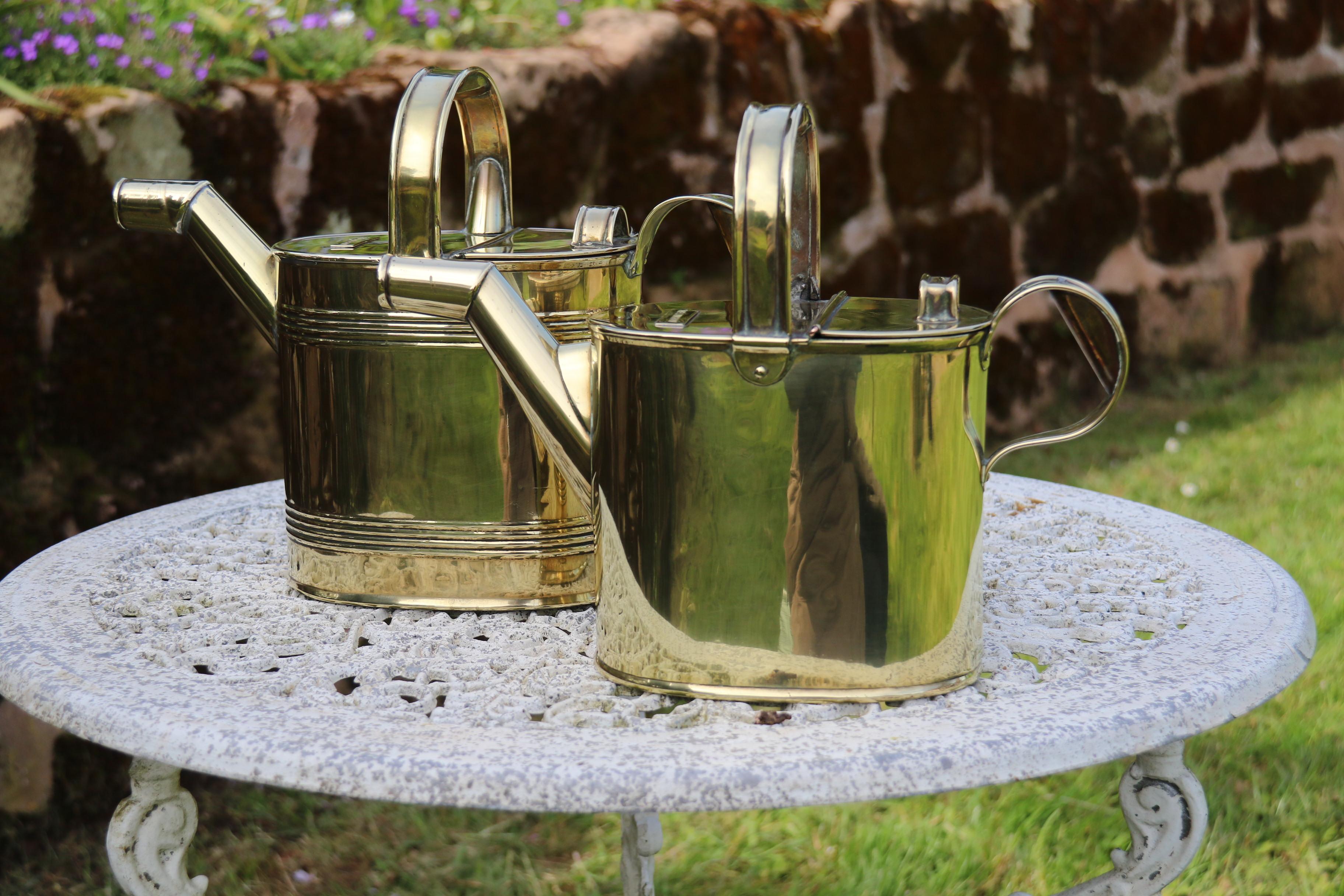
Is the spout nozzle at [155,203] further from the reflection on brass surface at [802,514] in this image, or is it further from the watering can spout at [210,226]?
the reflection on brass surface at [802,514]

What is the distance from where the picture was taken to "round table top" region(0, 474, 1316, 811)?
688mm

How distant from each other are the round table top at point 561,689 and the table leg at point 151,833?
9 cm

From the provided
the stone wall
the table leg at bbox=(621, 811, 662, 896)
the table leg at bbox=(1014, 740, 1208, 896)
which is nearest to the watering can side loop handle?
the table leg at bbox=(1014, 740, 1208, 896)

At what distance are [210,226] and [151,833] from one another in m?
0.47

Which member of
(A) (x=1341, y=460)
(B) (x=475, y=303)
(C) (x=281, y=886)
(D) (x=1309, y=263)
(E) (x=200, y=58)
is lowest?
(C) (x=281, y=886)

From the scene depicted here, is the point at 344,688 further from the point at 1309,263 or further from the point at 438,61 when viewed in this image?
the point at 1309,263

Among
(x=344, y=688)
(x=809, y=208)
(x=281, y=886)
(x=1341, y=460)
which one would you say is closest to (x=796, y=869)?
(x=281, y=886)

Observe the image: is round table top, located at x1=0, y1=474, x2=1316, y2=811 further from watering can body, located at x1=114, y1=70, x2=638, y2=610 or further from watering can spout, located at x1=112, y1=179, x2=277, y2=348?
watering can spout, located at x1=112, y1=179, x2=277, y2=348

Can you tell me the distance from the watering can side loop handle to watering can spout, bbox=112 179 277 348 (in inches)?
22.9

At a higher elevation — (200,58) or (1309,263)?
(200,58)

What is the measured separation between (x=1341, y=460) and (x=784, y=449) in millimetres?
2799

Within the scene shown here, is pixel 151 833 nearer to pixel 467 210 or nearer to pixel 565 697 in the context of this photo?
pixel 565 697

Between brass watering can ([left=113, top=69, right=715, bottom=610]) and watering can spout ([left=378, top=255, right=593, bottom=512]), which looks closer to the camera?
watering can spout ([left=378, top=255, right=593, bottom=512])

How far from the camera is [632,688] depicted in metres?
0.85
